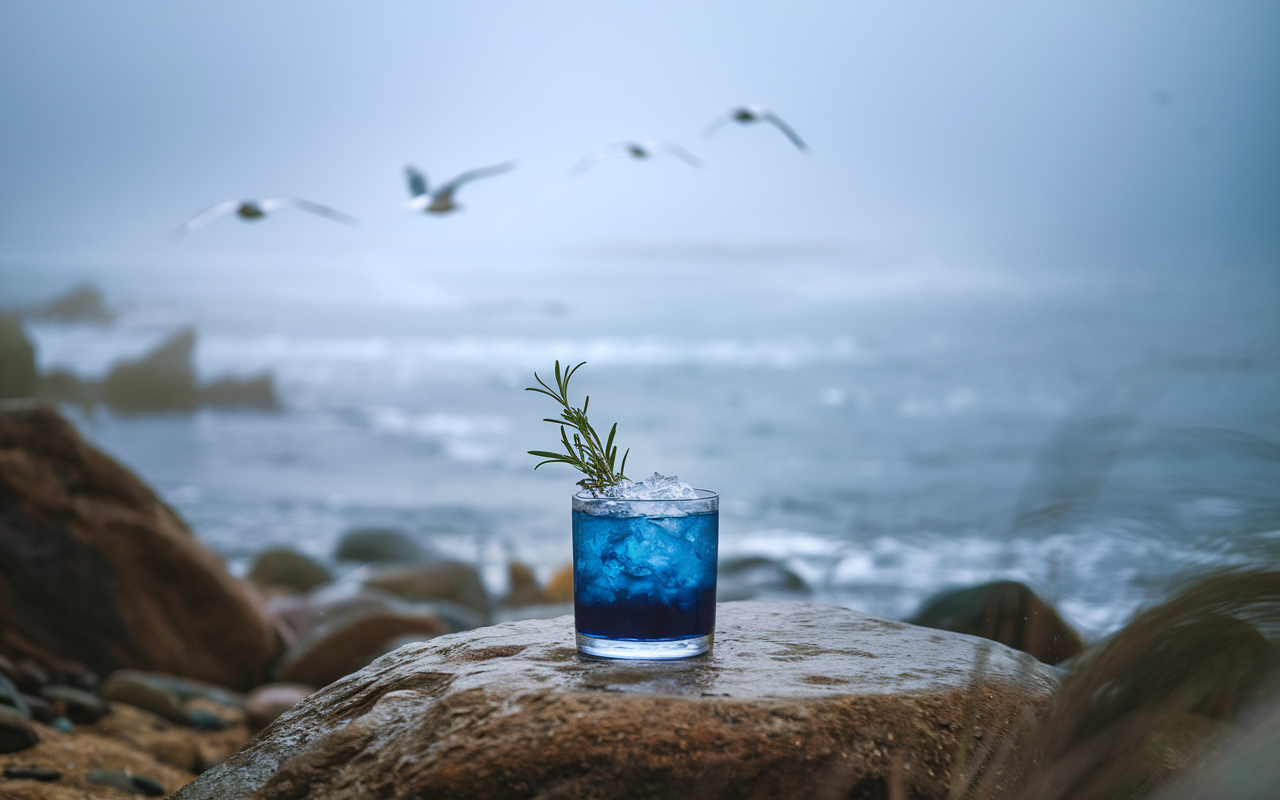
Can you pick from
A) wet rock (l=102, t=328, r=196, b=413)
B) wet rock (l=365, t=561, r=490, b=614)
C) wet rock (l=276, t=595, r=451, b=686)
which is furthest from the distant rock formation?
wet rock (l=276, t=595, r=451, b=686)

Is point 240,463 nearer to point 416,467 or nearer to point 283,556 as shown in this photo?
point 416,467

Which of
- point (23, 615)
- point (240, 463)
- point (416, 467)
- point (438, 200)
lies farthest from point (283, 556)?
point (240, 463)

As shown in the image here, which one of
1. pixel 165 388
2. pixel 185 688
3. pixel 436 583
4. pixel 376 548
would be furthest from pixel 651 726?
pixel 165 388

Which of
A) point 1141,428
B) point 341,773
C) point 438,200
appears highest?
point 438,200

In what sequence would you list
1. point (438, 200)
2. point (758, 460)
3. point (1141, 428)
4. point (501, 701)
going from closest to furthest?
point (1141, 428) → point (501, 701) → point (438, 200) → point (758, 460)

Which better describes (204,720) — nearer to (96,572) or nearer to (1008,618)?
(96,572)

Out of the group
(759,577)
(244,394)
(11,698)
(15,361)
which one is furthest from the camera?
(244,394)

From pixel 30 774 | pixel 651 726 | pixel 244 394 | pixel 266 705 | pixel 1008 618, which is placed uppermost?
pixel 244 394

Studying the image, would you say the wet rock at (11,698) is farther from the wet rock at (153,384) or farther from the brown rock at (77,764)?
the wet rock at (153,384)

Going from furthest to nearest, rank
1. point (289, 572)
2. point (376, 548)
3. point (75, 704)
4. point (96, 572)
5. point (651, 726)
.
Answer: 1. point (376, 548)
2. point (289, 572)
3. point (96, 572)
4. point (75, 704)
5. point (651, 726)
